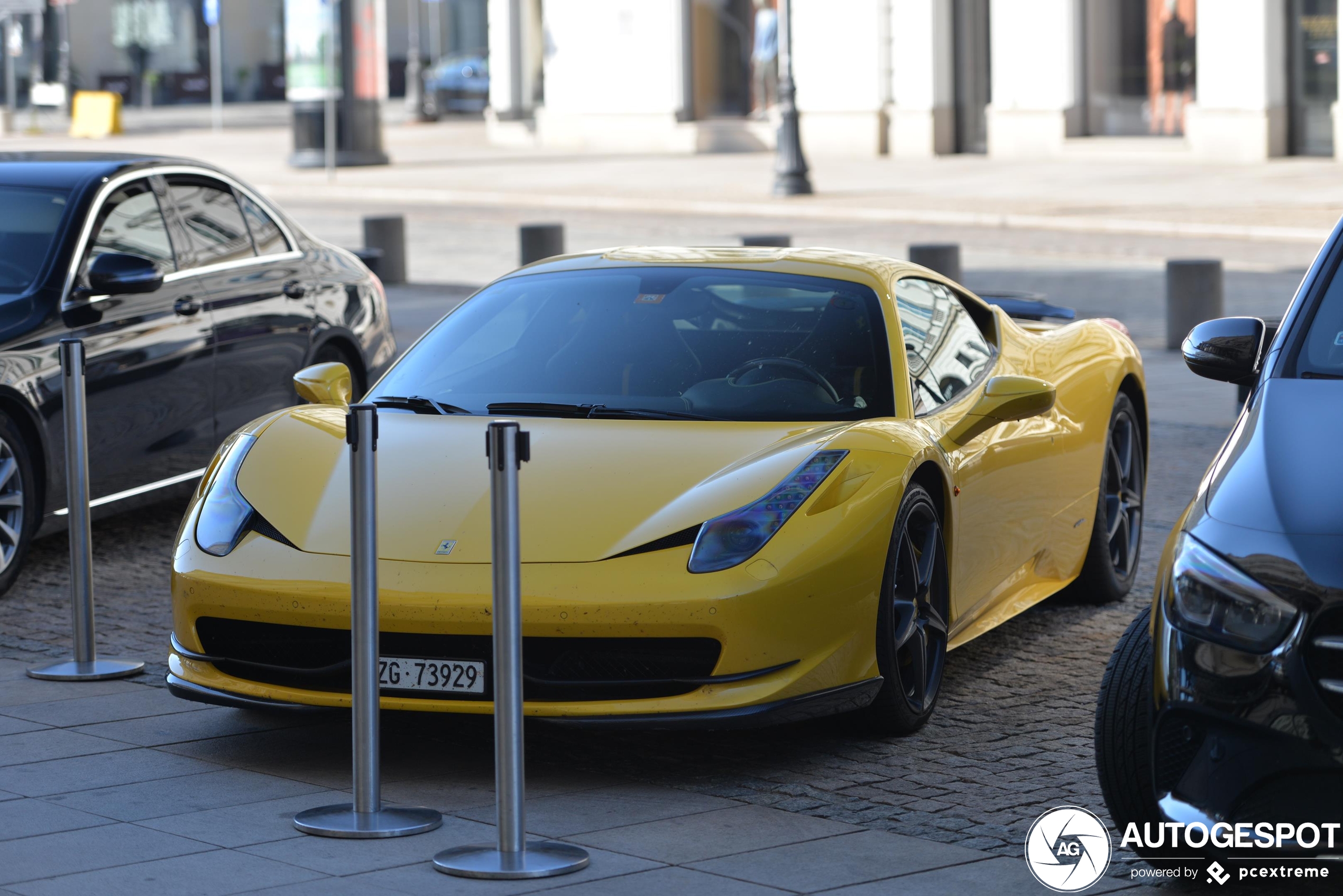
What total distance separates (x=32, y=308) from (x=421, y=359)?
215cm

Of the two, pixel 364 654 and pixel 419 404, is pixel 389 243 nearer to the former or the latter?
pixel 419 404

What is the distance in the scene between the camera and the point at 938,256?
15.8 meters

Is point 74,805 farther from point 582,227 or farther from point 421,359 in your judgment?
point 582,227

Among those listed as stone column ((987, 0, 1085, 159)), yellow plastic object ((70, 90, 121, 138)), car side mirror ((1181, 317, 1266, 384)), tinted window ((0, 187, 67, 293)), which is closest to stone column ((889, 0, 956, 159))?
stone column ((987, 0, 1085, 159))

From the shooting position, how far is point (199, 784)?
517 centimetres

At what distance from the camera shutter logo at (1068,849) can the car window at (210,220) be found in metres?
5.15

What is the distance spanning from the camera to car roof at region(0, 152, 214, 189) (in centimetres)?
841

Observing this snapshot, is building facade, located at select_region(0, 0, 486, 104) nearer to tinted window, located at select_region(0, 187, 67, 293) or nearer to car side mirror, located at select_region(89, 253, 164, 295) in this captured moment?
tinted window, located at select_region(0, 187, 67, 293)

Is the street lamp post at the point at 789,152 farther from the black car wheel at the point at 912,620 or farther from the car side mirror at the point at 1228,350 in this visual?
the car side mirror at the point at 1228,350

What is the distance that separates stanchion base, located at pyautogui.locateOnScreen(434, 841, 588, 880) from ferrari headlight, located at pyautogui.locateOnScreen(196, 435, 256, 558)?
128 cm

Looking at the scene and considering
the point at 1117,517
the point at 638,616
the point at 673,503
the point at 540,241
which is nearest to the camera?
the point at 638,616

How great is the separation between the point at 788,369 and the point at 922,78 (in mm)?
29403

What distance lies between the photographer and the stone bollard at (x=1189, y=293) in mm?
14617

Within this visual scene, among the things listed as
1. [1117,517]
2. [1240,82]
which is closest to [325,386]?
[1117,517]
